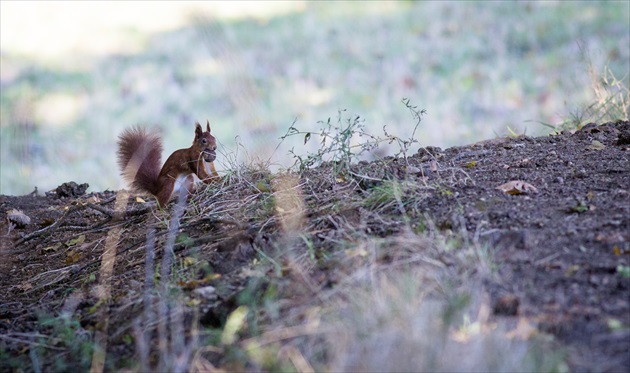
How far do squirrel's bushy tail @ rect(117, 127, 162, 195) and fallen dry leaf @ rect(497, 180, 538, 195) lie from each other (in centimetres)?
201

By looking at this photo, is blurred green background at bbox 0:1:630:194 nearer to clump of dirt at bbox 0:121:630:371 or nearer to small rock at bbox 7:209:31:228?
small rock at bbox 7:209:31:228

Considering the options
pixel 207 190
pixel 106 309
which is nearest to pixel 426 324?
pixel 106 309

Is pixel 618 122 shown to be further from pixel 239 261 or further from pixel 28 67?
pixel 28 67

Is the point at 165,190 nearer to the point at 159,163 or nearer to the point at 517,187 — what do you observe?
the point at 159,163

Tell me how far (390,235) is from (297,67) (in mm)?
6394

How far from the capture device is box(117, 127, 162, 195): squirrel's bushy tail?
164 inches

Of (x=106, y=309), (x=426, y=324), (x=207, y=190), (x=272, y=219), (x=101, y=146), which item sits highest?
(x=101, y=146)

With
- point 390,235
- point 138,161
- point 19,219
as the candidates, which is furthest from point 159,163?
point 390,235

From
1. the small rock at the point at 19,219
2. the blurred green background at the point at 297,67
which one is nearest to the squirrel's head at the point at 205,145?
the small rock at the point at 19,219

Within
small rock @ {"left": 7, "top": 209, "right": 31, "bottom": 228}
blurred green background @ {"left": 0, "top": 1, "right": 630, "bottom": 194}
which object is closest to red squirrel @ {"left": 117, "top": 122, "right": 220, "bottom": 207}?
small rock @ {"left": 7, "top": 209, "right": 31, "bottom": 228}

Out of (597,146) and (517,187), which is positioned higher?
(597,146)

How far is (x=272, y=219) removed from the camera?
2764 millimetres

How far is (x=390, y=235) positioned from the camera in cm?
241

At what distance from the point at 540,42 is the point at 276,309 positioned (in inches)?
302
